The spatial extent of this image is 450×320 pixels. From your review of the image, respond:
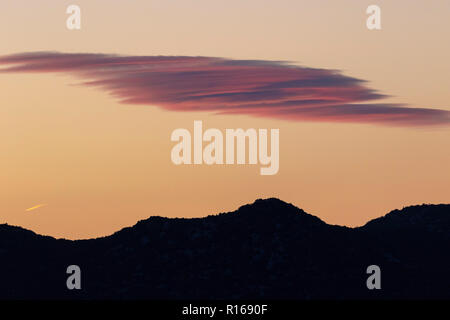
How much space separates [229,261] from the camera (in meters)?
184

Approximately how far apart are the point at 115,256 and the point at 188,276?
49.2ft

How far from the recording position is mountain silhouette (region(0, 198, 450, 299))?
17538 cm

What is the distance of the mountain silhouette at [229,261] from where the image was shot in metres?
175
